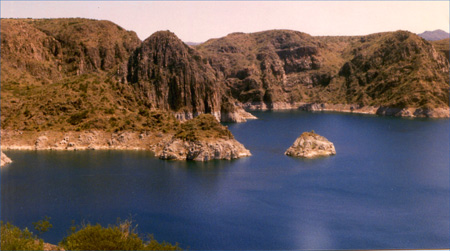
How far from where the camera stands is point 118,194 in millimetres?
78125

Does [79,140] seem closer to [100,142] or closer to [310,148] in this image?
[100,142]

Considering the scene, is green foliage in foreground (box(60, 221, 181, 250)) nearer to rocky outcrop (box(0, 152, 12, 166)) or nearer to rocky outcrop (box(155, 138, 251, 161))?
rocky outcrop (box(155, 138, 251, 161))

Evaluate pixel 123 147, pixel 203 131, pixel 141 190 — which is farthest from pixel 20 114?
pixel 141 190

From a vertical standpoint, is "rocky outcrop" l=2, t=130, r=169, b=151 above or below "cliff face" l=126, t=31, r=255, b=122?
below

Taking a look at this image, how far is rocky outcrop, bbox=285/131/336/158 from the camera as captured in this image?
368 feet

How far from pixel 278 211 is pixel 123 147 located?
185ft

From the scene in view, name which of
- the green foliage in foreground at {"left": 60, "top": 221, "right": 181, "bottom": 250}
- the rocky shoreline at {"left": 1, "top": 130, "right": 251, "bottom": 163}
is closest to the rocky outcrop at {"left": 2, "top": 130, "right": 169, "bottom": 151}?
the rocky shoreline at {"left": 1, "top": 130, "right": 251, "bottom": 163}

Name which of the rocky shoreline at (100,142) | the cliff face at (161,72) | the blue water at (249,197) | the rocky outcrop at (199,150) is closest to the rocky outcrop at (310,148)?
the blue water at (249,197)

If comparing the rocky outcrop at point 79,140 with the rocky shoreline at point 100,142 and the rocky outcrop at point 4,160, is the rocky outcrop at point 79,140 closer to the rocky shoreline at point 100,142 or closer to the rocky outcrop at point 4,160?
the rocky shoreline at point 100,142

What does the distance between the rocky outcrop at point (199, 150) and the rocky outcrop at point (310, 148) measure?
14886 millimetres

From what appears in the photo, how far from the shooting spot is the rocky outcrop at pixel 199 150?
4099 inches

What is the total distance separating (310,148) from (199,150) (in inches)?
1069

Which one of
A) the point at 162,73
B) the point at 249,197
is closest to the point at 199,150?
the point at 249,197

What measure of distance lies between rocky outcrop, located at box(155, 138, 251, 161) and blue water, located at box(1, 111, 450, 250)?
2477 millimetres
